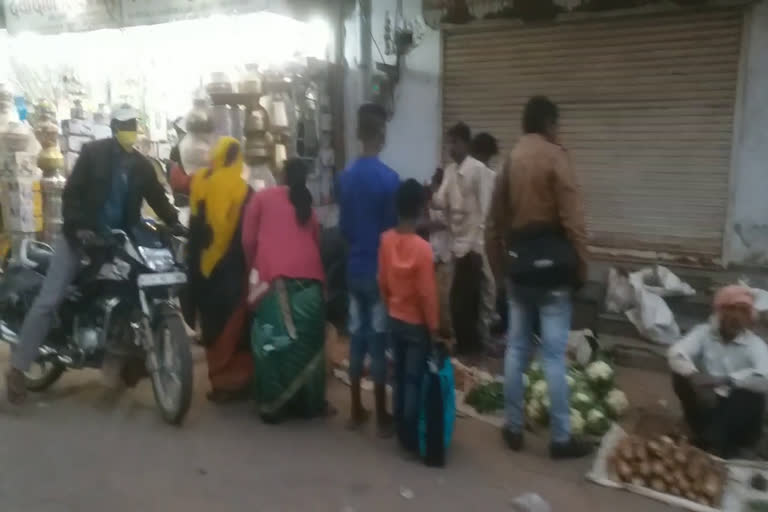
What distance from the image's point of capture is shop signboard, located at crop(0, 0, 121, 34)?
796cm

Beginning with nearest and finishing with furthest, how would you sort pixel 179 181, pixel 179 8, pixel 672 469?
pixel 672 469 → pixel 179 181 → pixel 179 8

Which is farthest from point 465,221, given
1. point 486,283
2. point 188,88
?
point 188,88

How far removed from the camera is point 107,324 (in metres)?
4.41

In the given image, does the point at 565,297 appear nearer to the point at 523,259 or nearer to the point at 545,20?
the point at 523,259

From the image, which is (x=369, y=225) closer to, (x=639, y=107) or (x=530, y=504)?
(x=530, y=504)

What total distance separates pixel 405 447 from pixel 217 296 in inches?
62.9

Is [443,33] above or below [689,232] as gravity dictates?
above

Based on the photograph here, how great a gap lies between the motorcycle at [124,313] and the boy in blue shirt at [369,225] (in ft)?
3.61

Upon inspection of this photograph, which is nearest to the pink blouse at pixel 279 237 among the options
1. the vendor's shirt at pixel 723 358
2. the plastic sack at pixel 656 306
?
the vendor's shirt at pixel 723 358

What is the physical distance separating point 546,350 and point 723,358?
41.6 inches

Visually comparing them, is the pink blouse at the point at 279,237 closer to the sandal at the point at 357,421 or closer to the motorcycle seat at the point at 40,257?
the sandal at the point at 357,421

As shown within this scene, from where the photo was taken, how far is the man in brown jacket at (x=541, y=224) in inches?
142

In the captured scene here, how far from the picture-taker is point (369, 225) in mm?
4070

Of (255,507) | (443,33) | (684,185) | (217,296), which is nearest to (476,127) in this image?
(443,33)
